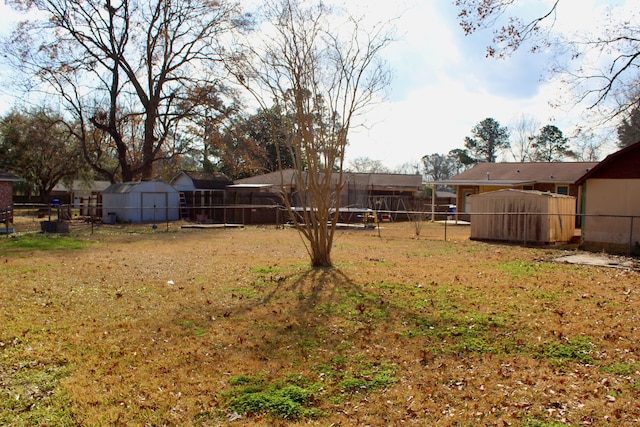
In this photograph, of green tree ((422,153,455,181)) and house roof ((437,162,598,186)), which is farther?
green tree ((422,153,455,181))

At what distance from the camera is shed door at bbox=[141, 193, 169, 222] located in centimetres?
3009

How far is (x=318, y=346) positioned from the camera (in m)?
5.77

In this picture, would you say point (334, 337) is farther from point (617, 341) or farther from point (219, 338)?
point (617, 341)

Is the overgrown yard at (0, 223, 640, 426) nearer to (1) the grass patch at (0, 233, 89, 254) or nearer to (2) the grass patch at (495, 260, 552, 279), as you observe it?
(2) the grass patch at (495, 260, 552, 279)

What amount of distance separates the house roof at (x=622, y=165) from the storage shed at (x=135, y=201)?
22.0 meters

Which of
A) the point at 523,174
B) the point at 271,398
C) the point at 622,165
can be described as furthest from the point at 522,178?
the point at 271,398

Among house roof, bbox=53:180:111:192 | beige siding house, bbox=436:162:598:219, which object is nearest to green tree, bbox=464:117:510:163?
beige siding house, bbox=436:162:598:219

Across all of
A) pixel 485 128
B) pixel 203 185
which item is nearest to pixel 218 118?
pixel 203 185

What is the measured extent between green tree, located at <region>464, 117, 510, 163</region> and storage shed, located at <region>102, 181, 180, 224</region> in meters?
43.5

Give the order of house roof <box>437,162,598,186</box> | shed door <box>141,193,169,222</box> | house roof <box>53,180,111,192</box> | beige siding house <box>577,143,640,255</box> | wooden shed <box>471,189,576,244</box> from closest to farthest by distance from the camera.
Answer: beige siding house <box>577,143,640,255</box>, wooden shed <box>471,189,576,244</box>, house roof <box>437,162,598,186</box>, shed door <box>141,193,169,222</box>, house roof <box>53,180,111,192</box>

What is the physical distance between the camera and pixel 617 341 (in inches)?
229

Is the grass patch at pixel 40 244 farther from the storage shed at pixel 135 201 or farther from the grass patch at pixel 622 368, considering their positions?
the grass patch at pixel 622 368

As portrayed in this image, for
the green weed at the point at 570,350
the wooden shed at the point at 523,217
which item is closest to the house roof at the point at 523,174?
the wooden shed at the point at 523,217

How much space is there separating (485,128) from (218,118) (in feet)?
141
